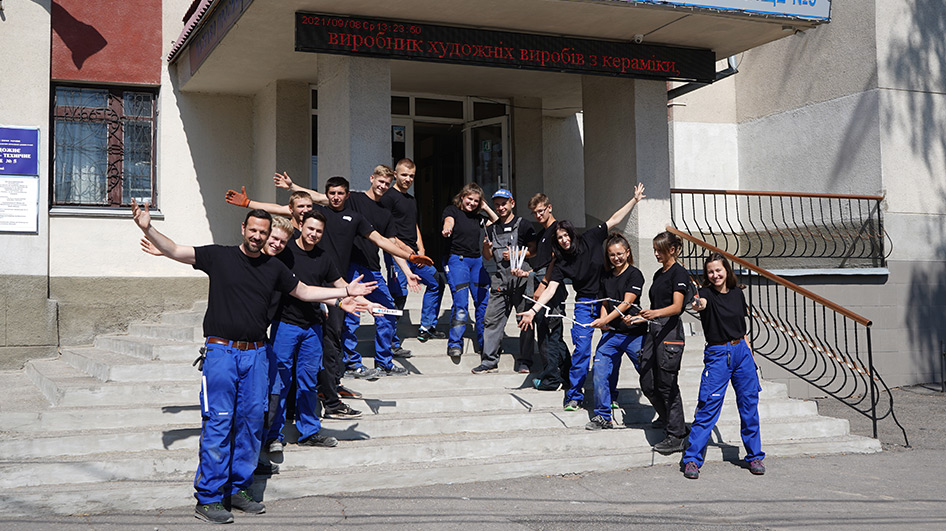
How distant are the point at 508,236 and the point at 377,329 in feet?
5.14

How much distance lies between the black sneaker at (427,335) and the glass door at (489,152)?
4673mm

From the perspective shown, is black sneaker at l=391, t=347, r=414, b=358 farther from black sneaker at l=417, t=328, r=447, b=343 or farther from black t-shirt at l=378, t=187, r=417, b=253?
black t-shirt at l=378, t=187, r=417, b=253

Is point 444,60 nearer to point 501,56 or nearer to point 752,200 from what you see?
point 501,56

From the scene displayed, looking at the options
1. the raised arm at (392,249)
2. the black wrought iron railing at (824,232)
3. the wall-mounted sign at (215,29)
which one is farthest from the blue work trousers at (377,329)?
the black wrought iron railing at (824,232)

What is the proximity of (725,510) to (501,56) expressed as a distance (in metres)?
5.58

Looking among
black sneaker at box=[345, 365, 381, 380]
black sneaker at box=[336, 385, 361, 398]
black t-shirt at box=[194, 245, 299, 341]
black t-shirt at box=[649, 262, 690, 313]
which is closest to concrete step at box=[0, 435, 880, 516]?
black sneaker at box=[336, 385, 361, 398]

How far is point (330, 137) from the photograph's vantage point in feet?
31.0

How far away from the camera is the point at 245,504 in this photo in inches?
213

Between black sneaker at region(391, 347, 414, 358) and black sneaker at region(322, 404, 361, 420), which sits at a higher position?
black sneaker at region(391, 347, 414, 358)

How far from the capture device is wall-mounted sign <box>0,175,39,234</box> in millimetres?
10328

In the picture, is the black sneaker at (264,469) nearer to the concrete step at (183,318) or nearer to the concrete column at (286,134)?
the concrete step at (183,318)

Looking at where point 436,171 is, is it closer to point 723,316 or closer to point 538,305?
point 538,305

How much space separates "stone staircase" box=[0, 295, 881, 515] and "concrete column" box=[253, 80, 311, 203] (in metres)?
3.22

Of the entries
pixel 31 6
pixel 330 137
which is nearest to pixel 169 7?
pixel 31 6
